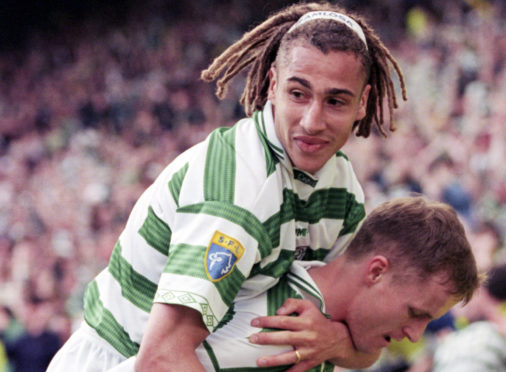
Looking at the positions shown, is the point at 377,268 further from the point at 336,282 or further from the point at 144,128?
the point at 144,128

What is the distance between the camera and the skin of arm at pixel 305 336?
2.04m

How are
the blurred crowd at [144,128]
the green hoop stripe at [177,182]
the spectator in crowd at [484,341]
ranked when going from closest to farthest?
1. the green hoop stripe at [177,182]
2. the spectator in crowd at [484,341]
3. the blurred crowd at [144,128]

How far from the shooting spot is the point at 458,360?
278 cm

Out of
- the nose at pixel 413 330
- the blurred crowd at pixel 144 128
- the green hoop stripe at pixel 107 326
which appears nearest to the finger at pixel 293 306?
the nose at pixel 413 330

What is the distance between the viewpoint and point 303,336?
2.09 m

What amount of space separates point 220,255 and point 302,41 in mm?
678

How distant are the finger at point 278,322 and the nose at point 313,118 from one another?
1.82 ft

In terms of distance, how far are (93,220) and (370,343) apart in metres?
5.12

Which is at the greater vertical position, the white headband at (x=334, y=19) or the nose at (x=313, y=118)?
the white headband at (x=334, y=19)

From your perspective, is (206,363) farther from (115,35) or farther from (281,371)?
(115,35)

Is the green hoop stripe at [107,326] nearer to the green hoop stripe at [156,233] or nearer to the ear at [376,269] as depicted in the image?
the green hoop stripe at [156,233]

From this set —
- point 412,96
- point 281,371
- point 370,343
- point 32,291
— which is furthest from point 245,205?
point 32,291

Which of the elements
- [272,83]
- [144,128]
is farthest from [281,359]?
[144,128]

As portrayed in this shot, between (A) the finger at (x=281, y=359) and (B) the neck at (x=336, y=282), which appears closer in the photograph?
(A) the finger at (x=281, y=359)
